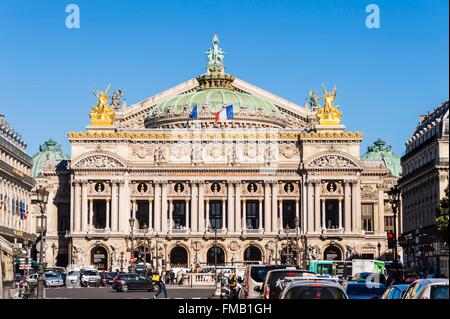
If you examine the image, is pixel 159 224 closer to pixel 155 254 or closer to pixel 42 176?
pixel 155 254

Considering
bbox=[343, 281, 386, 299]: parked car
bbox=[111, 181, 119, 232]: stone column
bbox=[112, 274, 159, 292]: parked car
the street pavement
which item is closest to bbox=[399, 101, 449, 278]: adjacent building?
the street pavement

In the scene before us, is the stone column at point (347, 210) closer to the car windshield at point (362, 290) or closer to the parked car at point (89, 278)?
the parked car at point (89, 278)

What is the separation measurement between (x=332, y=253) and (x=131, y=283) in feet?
248

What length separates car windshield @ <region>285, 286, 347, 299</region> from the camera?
24297 millimetres

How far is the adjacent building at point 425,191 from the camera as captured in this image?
301ft

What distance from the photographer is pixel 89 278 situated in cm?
11275

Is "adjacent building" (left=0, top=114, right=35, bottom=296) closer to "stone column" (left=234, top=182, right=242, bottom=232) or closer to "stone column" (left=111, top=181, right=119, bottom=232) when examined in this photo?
"stone column" (left=111, top=181, right=119, bottom=232)

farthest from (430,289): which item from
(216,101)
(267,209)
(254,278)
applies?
(216,101)

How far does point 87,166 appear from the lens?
162 meters

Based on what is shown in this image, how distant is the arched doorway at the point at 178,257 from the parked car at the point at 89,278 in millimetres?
47387

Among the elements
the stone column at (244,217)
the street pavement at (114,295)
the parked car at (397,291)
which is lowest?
the street pavement at (114,295)

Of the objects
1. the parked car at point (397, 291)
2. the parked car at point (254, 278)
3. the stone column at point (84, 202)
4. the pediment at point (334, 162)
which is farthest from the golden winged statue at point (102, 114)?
the parked car at point (397, 291)

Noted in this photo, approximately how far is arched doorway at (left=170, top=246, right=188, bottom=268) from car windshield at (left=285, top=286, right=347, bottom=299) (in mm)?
138858
